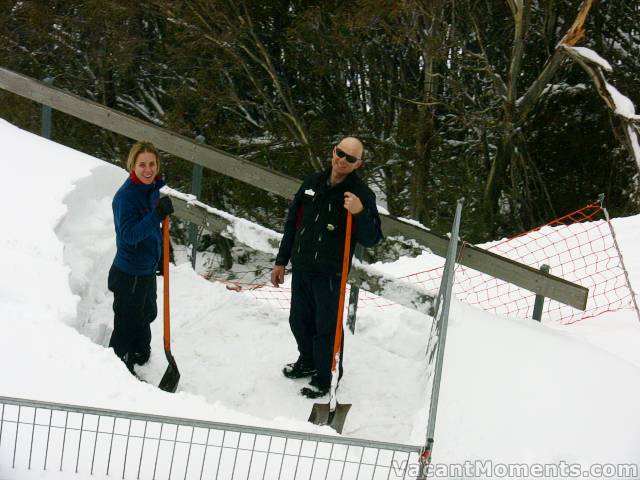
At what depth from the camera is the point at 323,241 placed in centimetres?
436

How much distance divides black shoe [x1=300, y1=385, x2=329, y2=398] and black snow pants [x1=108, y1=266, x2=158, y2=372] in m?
0.97

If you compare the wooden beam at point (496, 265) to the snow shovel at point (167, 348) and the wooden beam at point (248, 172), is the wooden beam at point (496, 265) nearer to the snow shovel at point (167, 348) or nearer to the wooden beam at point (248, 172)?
the wooden beam at point (248, 172)

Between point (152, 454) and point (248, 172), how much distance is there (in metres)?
2.93

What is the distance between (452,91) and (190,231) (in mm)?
6966

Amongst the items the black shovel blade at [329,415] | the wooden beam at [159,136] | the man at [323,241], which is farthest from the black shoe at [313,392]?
the wooden beam at [159,136]

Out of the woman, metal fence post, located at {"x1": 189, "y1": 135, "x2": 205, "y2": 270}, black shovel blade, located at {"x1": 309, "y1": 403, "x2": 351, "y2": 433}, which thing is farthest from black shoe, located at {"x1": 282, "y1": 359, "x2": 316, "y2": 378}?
metal fence post, located at {"x1": 189, "y1": 135, "x2": 205, "y2": 270}

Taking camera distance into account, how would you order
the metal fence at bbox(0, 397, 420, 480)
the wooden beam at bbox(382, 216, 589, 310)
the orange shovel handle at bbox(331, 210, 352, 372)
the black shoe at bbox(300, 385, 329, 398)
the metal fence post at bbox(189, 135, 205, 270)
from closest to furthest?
the metal fence at bbox(0, 397, 420, 480)
the orange shovel handle at bbox(331, 210, 352, 372)
the black shoe at bbox(300, 385, 329, 398)
the wooden beam at bbox(382, 216, 589, 310)
the metal fence post at bbox(189, 135, 205, 270)

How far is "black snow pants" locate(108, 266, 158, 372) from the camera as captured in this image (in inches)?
173

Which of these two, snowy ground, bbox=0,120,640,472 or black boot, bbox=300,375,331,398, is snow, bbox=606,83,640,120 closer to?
snowy ground, bbox=0,120,640,472

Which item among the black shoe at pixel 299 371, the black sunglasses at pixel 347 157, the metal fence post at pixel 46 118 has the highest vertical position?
the metal fence post at pixel 46 118

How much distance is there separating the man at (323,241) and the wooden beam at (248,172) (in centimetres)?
67

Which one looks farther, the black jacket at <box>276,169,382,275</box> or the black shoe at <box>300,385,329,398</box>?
the black shoe at <box>300,385,329,398</box>

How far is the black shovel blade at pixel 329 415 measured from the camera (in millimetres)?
4117

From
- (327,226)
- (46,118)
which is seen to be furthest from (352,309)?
(46,118)
